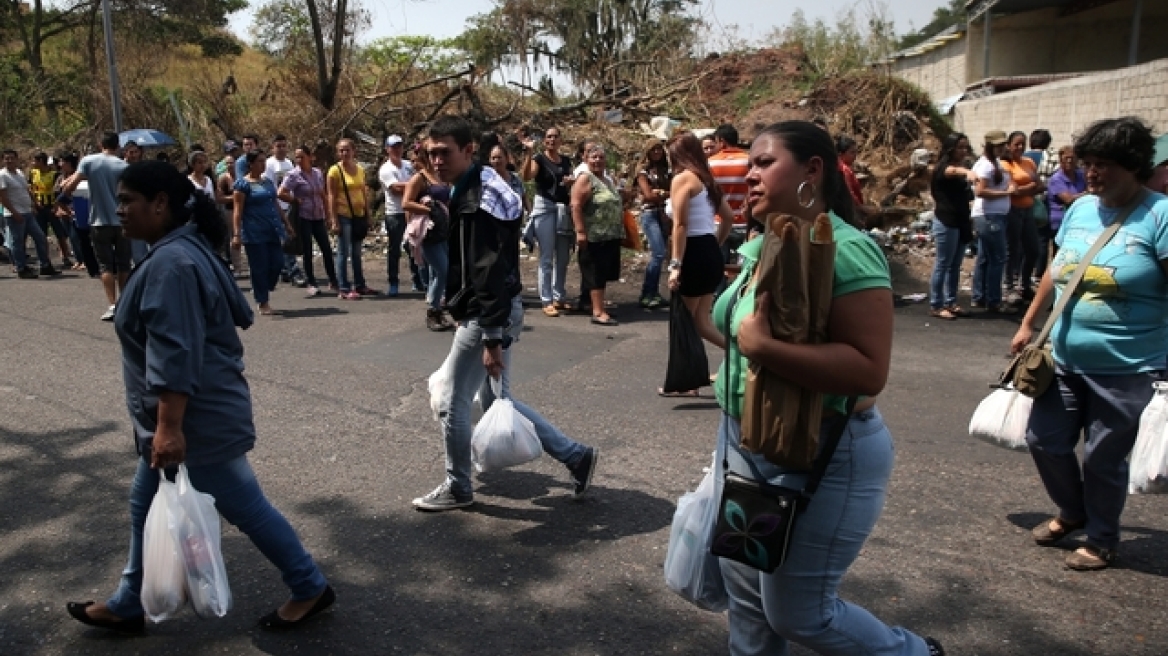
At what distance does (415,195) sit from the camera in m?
8.16

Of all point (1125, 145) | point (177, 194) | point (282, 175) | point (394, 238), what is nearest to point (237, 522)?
point (177, 194)

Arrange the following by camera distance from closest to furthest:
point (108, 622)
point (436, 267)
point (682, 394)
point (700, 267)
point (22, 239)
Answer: point (108, 622)
point (700, 267)
point (682, 394)
point (436, 267)
point (22, 239)

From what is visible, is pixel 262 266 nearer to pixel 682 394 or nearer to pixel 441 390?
pixel 682 394

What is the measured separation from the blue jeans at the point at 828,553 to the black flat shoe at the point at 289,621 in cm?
175

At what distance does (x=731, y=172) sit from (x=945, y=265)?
2.79 m

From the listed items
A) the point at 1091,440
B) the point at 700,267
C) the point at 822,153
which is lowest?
the point at 1091,440

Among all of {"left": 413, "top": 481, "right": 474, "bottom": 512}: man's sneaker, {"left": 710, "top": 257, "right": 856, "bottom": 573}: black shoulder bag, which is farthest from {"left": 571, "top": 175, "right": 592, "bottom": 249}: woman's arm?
{"left": 710, "top": 257, "right": 856, "bottom": 573}: black shoulder bag

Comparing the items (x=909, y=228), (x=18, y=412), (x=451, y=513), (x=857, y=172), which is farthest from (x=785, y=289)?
(x=857, y=172)

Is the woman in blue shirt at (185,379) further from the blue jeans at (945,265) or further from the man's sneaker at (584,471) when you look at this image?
the blue jeans at (945,265)

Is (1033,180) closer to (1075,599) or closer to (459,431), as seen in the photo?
(1075,599)

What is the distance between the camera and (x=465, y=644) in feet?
11.0

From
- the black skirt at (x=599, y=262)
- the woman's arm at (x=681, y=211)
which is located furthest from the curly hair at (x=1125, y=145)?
the black skirt at (x=599, y=262)

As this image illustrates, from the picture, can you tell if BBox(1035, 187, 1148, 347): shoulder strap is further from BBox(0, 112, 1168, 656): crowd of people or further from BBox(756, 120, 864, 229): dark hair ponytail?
BBox(756, 120, 864, 229): dark hair ponytail

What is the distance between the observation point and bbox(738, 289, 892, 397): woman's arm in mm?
2104
